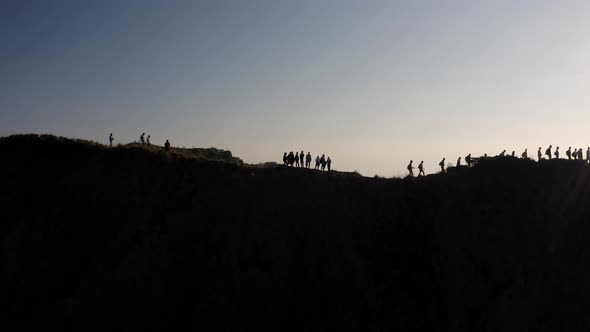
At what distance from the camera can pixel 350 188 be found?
102 ft

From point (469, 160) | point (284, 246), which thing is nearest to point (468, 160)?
point (469, 160)

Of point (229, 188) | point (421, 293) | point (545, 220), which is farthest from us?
point (229, 188)

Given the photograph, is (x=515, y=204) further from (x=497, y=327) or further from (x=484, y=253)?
(x=497, y=327)

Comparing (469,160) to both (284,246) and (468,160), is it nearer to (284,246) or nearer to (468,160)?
(468,160)

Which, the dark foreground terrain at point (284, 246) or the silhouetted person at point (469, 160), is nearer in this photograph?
the dark foreground terrain at point (284, 246)

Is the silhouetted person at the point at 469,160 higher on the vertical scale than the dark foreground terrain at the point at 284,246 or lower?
higher

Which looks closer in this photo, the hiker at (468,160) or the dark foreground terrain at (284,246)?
the dark foreground terrain at (284,246)

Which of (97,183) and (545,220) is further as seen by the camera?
(97,183)

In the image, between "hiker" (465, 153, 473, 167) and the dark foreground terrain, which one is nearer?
the dark foreground terrain

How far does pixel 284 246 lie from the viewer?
27.8 metres

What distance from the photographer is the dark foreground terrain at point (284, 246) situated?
2567 centimetres

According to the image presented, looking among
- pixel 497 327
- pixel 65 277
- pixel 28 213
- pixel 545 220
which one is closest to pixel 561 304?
pixel 497 327

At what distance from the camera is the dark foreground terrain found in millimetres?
25672

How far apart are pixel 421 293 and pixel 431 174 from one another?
809 centimetres
